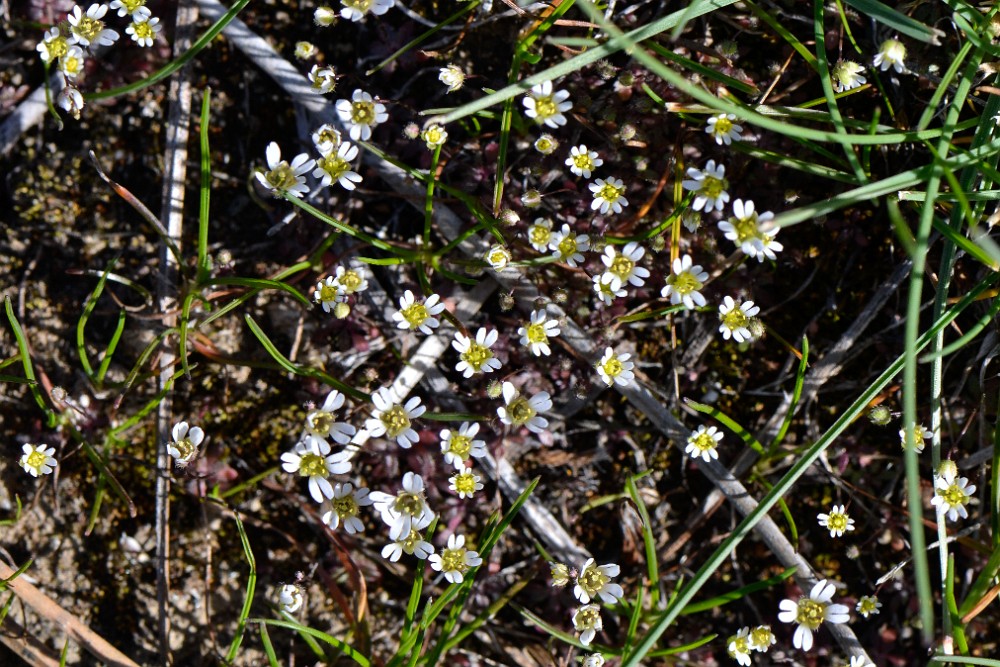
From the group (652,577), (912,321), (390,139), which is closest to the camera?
(912,321)

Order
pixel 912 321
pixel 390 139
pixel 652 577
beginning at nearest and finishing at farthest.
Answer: pixel 912 321
pixel 652 577
pixel 390 139

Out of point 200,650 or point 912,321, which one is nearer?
point 912,321

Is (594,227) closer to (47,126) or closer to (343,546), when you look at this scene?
(343,546)

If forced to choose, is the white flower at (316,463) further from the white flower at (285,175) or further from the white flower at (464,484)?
the white flower at (285,175)

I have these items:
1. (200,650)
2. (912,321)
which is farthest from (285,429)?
(912,321)

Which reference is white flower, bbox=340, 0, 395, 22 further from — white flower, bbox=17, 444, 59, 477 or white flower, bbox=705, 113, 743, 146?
white flower, bbox=17, 444, 59, 477

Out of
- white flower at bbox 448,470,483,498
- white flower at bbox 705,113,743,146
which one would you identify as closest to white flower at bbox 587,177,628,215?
white flower at bbox 705,113,743,146

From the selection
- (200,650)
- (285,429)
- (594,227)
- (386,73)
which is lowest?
(200,650)
